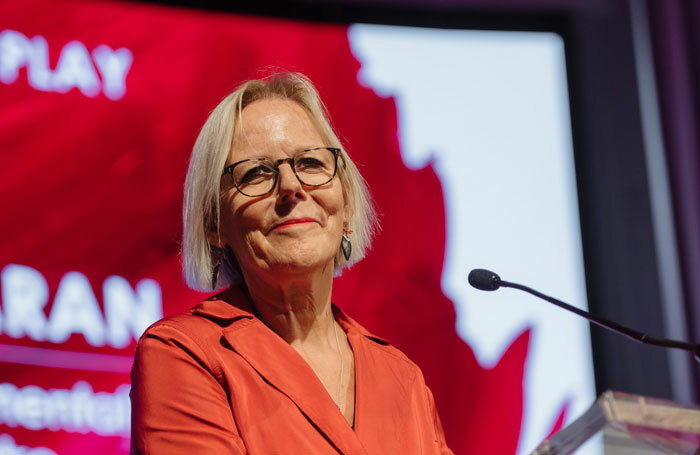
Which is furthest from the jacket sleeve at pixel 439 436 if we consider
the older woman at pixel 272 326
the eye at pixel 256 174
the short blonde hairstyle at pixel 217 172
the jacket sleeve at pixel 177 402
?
the eye at pixel 256 174

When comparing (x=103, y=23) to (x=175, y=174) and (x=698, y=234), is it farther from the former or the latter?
(x=698, y=234)

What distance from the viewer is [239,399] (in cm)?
135

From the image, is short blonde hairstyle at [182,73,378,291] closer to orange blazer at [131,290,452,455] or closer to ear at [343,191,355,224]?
ear at [343,191,355,224]

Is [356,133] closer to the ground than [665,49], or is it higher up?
closer to the ground

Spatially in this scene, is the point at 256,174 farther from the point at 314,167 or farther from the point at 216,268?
the point at 216,268

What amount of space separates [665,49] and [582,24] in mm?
342

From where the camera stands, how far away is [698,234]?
300 centimetres

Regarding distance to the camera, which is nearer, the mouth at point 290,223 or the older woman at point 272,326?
the older woman at point 272,326

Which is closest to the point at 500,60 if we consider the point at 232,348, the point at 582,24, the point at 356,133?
the point at 582,24

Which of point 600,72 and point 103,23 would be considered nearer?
point 103,23

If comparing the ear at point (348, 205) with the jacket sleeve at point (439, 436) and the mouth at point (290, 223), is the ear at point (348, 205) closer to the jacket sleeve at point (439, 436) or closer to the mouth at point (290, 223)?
the mouth at point (290, 223)

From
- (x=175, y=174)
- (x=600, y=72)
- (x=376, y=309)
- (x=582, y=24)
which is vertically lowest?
(x=376, y=309)

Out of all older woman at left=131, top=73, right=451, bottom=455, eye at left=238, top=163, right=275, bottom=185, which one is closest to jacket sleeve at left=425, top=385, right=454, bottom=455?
older woman at left=131, top=73, right=451, bottom=455

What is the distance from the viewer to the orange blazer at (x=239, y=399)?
4.20 ft
